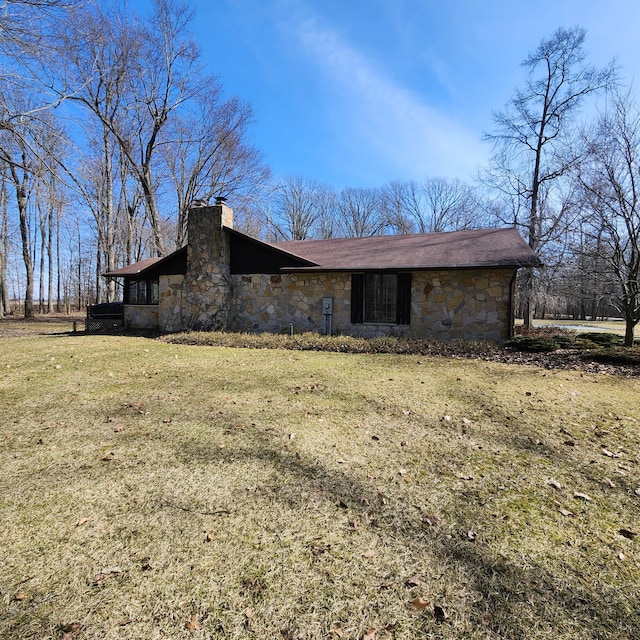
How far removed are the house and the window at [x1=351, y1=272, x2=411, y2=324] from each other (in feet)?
0.11

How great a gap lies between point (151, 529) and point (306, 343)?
7.77 metres

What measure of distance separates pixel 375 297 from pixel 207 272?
6.04 meters

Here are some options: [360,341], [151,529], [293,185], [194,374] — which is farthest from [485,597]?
[293,185]

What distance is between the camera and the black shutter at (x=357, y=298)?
11.6 m

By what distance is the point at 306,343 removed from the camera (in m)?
10.2

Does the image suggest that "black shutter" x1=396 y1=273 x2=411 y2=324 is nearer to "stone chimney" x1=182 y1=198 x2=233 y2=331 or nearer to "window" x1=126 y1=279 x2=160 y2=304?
"stone chimney" x1=182 y1=198 x2=233 y2=331

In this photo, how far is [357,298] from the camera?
11688 mm

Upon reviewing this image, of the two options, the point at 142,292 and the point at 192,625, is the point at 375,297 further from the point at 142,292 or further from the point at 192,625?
the point at 192,625

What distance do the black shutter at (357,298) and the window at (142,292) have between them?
859cm

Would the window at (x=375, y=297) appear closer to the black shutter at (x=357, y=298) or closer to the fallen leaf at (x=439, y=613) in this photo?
the black shutter at (x=357, y=298)

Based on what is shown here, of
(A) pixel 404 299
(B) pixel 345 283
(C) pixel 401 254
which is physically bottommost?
(A) pixel 404 299

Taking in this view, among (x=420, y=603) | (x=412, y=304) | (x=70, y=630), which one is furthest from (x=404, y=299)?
(x=70, y=630)

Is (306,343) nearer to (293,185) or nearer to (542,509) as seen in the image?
(542,509)

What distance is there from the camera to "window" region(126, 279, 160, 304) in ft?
50.4
